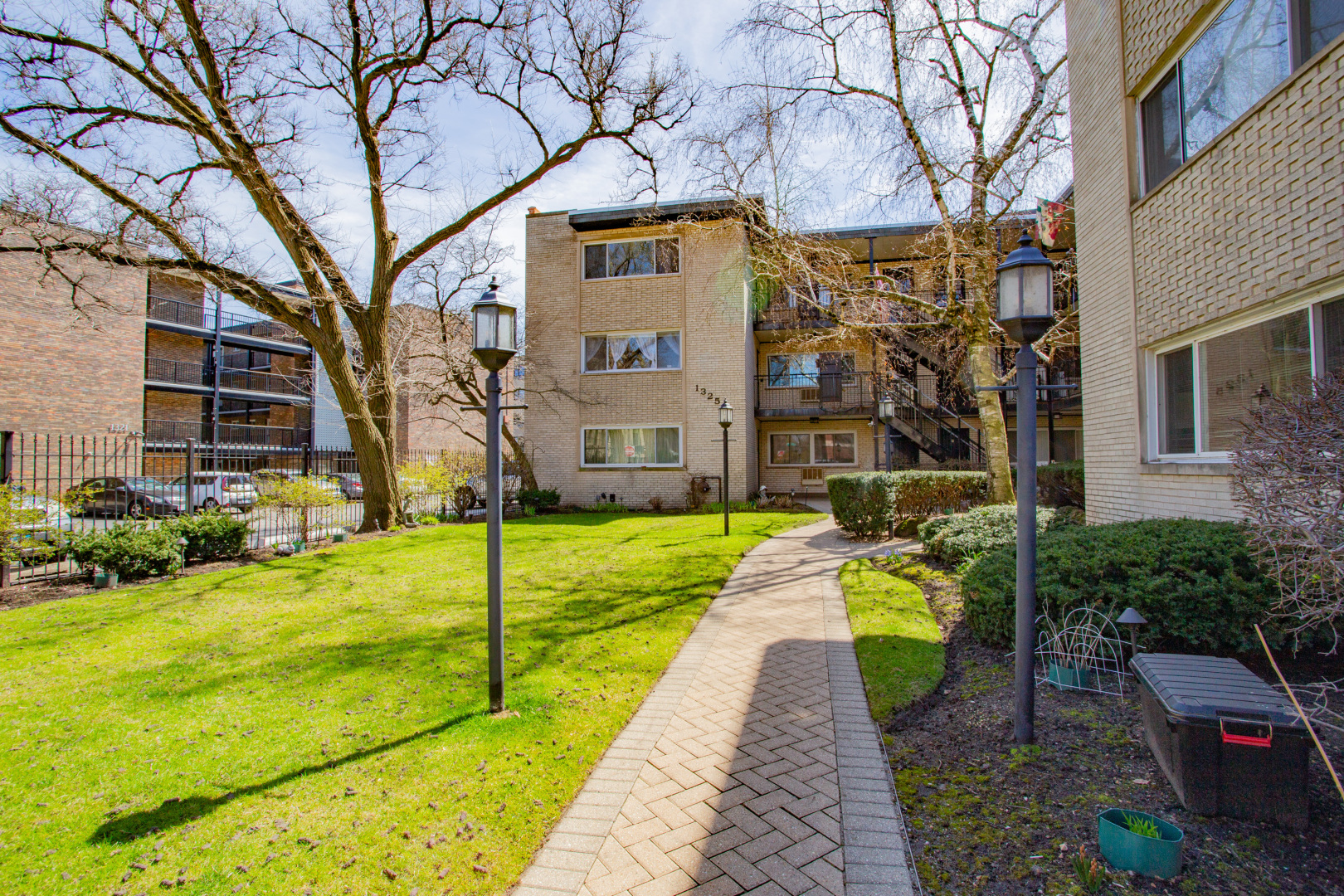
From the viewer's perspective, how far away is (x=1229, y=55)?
5.57m

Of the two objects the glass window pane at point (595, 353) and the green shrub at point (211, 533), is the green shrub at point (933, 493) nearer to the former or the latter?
the glass window pane at point (595, 353)

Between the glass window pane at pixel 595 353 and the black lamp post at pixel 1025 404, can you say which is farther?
the glass window pane at pixel 595 353

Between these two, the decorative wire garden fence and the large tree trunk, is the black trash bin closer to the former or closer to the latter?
the large tree trunk

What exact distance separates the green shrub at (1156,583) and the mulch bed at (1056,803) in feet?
1.63

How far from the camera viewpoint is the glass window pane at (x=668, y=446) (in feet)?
63.4

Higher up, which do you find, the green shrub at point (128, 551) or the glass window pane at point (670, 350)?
the glass window pane at point (670, 350)

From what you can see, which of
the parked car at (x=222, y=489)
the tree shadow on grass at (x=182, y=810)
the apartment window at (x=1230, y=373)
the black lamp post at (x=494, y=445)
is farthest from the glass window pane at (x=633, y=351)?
the tree shadow on grass at (x=182, y=810)

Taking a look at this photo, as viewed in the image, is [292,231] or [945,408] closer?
[292,231]

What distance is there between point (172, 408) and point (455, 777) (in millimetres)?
31441

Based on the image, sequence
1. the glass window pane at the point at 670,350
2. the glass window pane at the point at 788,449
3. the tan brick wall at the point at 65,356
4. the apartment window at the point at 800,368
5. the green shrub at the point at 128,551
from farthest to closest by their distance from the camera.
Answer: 1. the glass window pane at the point at 788,449
2. the apartment window at the point at 800,368
3. the tan brick wall at the point at 65,356
4. the glass window pane at the point at 670,350
5. the green shrub at the point at 128,551

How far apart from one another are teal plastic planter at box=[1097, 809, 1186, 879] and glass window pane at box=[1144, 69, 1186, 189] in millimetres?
6533

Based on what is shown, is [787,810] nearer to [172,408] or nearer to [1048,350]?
[1048,350]

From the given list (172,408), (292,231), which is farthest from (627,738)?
(172,408)

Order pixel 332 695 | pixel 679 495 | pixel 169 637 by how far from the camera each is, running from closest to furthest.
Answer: pixel 332 695 → pixel 169 637 → pixel 679 495
